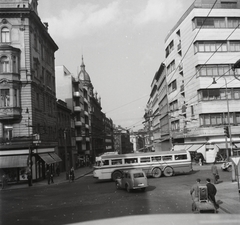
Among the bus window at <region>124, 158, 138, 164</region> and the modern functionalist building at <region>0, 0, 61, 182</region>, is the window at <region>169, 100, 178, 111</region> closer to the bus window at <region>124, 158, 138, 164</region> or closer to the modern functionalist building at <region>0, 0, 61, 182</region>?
the bus window at <region>124, 158, 138, 164</region>

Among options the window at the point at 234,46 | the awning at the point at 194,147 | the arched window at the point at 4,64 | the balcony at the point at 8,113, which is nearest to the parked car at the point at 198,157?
the awning at the point at 194,147

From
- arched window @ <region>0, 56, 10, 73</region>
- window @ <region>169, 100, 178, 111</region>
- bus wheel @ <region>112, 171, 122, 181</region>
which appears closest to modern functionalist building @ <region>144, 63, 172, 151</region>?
window @ <region>169, 100, 178, 111</region>

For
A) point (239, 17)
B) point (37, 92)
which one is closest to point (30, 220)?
point (37, 92)

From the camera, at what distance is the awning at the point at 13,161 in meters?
32.2

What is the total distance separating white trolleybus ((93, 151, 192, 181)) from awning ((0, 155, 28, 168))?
8.15m

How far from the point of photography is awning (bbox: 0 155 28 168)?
105 ft

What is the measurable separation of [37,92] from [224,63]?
2720cm

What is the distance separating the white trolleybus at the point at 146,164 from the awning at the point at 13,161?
8.15 metres

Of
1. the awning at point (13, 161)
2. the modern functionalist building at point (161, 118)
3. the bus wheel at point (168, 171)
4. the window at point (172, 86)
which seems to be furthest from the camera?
the modern functionalist building at point (161, 118)

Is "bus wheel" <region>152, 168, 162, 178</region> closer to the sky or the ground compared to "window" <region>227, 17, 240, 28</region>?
closer to the ground

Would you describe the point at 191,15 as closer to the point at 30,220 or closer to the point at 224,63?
the point at 224,63

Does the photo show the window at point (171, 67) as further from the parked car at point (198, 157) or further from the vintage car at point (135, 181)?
the vintage car at point (135, 181)

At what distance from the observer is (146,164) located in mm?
30156

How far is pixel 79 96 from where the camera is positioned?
63.4 metres
